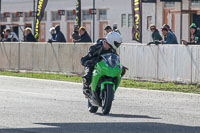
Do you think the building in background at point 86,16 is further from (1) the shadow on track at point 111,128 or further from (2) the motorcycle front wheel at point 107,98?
(1) the shadow on track at point 111,128

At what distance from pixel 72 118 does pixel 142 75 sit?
33.1 feet

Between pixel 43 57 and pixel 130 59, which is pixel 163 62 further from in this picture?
pixel 43 57

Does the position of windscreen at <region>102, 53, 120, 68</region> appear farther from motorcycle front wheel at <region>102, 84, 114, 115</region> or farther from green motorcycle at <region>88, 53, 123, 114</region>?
motorcycle front wheel at <region>102, 84, 114, 115</region>

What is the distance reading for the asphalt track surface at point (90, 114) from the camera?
34.3 ft

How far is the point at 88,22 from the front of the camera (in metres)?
54.7

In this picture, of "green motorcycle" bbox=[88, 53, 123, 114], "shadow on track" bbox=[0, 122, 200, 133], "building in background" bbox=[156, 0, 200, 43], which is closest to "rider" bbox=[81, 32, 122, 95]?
"green motorcycle" bbox=[88, 53, 123, 114]

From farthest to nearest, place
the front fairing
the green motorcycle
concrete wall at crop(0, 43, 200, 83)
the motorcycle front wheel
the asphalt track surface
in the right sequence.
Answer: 1. concrete wall at crop(0, 43, 200, 83)
2. the front fairing
3. the green motorcycle
4. the motorcycle front wheel
5. the asphalt track surface

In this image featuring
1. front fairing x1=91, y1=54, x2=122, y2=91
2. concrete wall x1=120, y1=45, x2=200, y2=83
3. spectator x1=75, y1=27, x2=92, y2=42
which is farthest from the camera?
spectator x1=75, y1=27, x2=92, y2=42

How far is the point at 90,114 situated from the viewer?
499 inches

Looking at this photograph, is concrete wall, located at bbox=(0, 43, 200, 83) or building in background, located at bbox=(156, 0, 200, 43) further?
building in background, located at bbox=(156, 0, 200, 43)

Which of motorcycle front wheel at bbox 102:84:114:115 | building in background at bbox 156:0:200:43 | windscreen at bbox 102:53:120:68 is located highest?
building in background at bbox 156:0:200:43

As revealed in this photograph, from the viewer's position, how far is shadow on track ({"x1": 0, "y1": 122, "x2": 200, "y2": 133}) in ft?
33.0

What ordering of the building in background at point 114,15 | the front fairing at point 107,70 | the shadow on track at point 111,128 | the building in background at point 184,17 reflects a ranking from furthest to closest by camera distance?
the building in background at point 114,15, the building in background at point 184,17, the front fairing at point 107,70, the shadow on track at point 111,128

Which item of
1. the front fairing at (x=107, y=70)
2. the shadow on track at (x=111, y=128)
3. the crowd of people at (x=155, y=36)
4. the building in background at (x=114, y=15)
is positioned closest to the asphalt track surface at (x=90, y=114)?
the shadow on track at (x=111, y=128)
